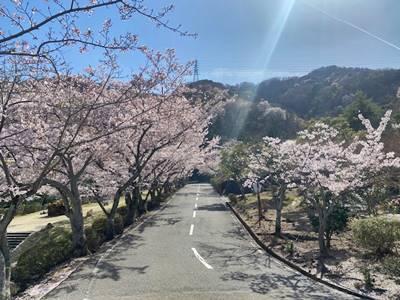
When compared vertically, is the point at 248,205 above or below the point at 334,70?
below

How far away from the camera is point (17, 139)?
10.9m

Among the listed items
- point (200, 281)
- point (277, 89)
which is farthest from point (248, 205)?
point (277, 89)

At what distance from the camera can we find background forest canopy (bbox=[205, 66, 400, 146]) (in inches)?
3501

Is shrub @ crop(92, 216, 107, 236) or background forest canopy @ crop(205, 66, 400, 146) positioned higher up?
background forest canopy @ crop(205, 66, 400, 146)

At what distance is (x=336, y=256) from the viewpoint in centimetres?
1331

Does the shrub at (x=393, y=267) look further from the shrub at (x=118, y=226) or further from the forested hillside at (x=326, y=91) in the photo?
the forested hillside at (x=326, y=91)

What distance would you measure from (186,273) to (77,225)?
517cm

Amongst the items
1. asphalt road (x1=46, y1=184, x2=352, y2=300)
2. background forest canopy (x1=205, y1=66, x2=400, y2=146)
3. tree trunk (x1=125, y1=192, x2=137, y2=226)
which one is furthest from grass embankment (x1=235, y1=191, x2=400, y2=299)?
background forest canopy (x1=205, y1=66, x2=400, y2=146)

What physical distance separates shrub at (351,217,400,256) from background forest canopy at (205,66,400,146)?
46810 mm

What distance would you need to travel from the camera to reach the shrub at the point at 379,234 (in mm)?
12047

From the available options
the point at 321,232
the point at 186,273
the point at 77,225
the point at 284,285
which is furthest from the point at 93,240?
the point at 321,232

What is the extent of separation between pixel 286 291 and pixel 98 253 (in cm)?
760

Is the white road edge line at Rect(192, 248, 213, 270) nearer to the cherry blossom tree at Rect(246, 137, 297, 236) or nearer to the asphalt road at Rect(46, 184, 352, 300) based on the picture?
the asphalt road at Rect(46, 184, 352, 300)

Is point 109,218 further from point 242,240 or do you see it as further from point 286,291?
point 286,291
